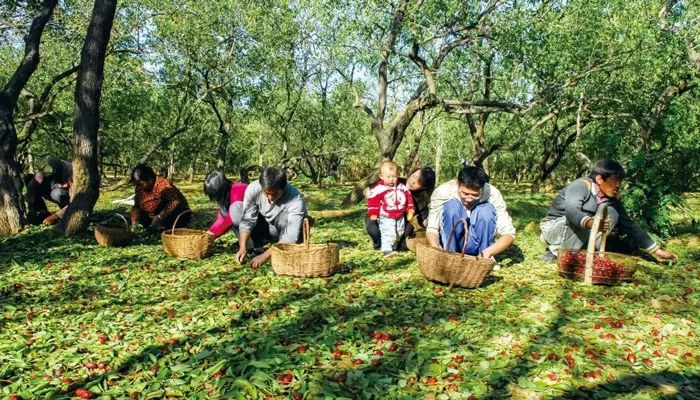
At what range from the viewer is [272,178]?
6184mm

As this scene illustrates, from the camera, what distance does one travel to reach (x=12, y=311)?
15.8 feet

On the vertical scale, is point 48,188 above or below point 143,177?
below

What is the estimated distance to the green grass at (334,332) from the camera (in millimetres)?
3506

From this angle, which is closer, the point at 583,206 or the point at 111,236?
the point at 583,206

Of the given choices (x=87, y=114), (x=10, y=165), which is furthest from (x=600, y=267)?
(x=10, y=165)

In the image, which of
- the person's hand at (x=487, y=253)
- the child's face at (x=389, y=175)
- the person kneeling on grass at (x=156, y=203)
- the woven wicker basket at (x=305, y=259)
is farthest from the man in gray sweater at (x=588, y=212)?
the person kneeling on grass at (x=156, y=203)

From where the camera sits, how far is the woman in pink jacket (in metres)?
7.09

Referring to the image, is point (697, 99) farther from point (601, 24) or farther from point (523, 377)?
point (523, 377)

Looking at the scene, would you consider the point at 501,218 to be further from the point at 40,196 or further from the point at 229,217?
the point at 40,196

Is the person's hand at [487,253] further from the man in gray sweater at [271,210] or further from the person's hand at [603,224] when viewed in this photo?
the man in gray sweater at [271,210]

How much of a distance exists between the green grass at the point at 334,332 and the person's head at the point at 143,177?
63.1 inches

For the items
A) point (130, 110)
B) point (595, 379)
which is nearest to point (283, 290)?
point (595, 379)

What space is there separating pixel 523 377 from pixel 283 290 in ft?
9.83

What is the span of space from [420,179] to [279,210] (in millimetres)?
2588
